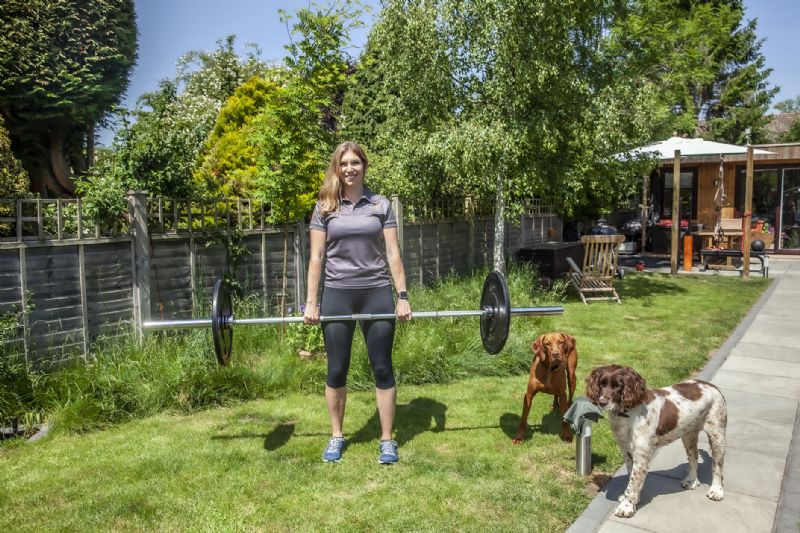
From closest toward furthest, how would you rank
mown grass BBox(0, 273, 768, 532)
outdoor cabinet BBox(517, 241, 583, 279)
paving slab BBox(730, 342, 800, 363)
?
mown grass BBox(0, 273, 768, 532), paving slab BBox(730, 342, 800, 363), outdoor cabinet BBox(517, 241, 583, 279)

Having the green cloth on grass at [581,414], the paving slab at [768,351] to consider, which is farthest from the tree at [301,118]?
the paving slab at [768,351]

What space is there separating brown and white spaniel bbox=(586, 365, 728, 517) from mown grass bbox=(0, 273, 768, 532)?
0.41 meters

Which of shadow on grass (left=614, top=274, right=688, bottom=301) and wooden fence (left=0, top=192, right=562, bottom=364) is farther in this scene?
shadow on grass (left=614, top=274, right=688, bottom=301)

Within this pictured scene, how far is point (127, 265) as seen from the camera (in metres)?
5.16

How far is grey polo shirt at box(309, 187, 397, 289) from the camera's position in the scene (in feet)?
12.0

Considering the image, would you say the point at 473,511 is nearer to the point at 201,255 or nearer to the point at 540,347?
the point at 540,347

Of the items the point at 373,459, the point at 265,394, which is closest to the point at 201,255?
the point at 265,394

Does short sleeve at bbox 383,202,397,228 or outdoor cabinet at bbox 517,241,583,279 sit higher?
short sleeve at bbox 383,202,397,228

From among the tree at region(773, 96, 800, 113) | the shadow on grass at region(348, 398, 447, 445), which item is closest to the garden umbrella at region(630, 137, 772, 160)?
the shadow on grass at region(348, 398, 447, 445)

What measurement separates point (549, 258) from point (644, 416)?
23.4 ft

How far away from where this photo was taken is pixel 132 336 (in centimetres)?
512

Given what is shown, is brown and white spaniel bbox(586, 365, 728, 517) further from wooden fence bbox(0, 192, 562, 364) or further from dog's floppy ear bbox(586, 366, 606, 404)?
wooden fence bbox(0, 192, 562, 364)

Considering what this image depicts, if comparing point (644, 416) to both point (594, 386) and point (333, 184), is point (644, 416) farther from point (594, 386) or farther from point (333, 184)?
point (333, 184)

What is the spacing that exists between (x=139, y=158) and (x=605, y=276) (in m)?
7.26
